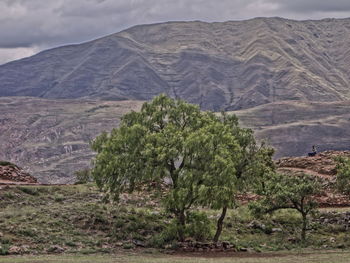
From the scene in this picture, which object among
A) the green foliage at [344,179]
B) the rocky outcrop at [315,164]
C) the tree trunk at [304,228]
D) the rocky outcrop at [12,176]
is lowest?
the tree trunk at [304,228]

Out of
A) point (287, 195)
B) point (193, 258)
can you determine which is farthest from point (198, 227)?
point (287, 195)

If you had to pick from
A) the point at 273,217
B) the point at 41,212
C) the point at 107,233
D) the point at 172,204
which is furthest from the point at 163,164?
the point at 273,217

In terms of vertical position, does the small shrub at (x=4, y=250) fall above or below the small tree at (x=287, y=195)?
below

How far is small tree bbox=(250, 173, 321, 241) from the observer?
48.4 meters

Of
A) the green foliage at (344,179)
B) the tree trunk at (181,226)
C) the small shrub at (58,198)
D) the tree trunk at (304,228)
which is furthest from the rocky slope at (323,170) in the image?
the small shrub at (58,198)

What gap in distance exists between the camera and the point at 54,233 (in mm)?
45531

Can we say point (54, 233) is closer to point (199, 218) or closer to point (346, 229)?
point (199, 218)

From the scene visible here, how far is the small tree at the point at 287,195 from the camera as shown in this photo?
4841 centimetres

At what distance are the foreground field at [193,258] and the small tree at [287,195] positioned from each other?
6.47 m

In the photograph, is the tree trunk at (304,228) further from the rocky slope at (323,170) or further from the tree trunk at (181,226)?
the rocky slope at (323,170)

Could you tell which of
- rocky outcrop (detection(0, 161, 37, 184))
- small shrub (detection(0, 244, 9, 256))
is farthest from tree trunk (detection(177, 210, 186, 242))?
rocky outcrop (detection(0, 161, 37, 184))

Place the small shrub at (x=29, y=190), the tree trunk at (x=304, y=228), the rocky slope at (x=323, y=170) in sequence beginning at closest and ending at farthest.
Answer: the tree trunk at (x=304, y=228) < the small shrub at (x=29, y=190) < the rocky slope at (x=323, y=170)

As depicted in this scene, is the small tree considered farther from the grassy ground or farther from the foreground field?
the foreground field

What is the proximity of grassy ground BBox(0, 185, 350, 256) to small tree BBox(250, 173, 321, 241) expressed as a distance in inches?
101
